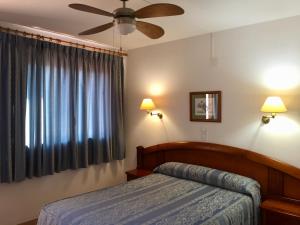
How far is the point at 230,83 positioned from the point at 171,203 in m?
1.62

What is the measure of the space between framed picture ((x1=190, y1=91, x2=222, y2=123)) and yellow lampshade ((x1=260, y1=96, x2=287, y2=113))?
2.15 feet

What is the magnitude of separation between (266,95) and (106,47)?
2.47 metres

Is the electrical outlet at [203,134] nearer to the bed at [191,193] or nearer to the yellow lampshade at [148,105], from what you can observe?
the bed at [191,193]

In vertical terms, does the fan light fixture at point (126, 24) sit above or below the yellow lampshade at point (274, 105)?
above

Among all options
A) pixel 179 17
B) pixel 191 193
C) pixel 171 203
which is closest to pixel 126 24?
pixel 179 17

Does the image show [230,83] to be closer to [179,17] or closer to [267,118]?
[267,118]

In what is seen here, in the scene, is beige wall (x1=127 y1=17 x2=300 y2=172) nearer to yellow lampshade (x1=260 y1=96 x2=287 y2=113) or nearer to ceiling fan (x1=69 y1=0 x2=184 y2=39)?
yellow lampshade (x1=260 y1=96 x2=287 y2=113)

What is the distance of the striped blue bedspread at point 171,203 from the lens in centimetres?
204

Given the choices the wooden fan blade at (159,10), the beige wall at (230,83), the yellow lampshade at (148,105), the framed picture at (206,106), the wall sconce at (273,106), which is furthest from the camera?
the yellow lampshade at (148,105)

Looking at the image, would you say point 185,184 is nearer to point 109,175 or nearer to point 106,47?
point 109,175

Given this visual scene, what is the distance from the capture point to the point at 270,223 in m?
2.44

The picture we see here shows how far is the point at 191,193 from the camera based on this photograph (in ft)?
8.58

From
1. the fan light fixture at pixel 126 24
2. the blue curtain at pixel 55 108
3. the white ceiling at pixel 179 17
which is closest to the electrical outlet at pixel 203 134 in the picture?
the white ceiling at pixel 179 17

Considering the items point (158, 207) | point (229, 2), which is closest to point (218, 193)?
point (158, 207)
